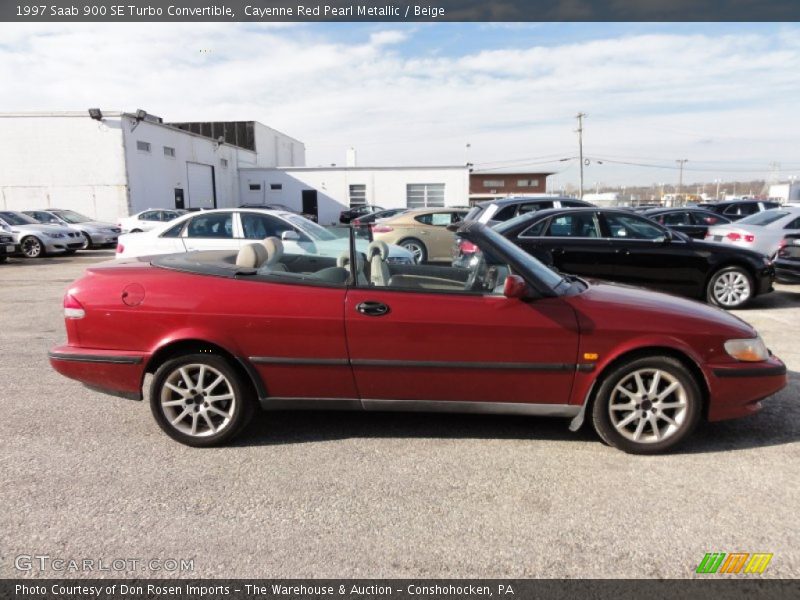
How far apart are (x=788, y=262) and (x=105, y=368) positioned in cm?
932

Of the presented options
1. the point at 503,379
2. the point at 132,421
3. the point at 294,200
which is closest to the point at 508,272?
the point at 503,379

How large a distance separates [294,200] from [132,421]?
3562 cm

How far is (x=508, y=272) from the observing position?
136 inches

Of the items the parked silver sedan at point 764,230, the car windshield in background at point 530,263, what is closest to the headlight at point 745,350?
the car windshield in background at point 530,263

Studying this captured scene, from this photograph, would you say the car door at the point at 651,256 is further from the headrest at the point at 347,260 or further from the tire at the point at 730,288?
the headrest at the point at 347,260

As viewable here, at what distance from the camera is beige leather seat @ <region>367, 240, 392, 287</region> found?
352 cm

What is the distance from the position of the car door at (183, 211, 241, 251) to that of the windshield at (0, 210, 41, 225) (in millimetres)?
11139

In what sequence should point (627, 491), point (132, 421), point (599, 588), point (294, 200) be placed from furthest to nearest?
point (294, 200), point (132, 421), point (627, 491), point (599, 588)

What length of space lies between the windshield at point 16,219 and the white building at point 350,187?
2033 centimetres

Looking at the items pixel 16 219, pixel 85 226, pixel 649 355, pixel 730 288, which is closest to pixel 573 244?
pixel 730 288

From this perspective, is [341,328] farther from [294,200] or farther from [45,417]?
[294,200]

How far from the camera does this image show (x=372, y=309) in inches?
131

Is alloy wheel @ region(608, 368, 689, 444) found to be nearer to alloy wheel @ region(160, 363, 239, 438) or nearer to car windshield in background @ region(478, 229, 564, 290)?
car windshield in background @ region(478, 229, 564, 290)
